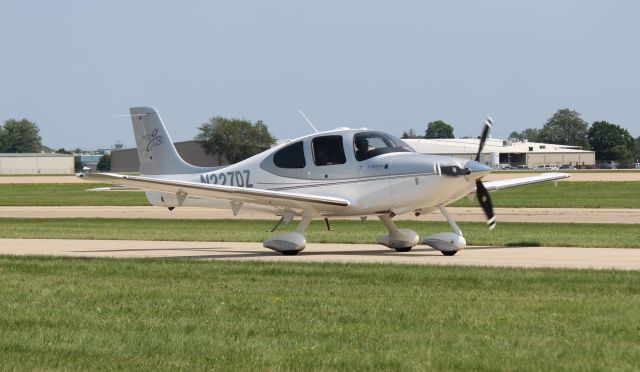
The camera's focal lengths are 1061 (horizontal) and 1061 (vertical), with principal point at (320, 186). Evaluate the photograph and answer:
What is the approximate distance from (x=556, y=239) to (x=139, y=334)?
52.4 ft

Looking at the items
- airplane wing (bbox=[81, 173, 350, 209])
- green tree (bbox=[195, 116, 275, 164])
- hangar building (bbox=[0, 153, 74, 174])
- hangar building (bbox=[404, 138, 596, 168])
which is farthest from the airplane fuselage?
hangar building (bbox=[0, 153, 74, 174])

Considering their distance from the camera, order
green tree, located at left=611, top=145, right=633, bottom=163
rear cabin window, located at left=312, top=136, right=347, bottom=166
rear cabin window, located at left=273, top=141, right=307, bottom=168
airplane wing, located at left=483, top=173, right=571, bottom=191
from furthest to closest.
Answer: green tree, located at left=611, top=145, right=633, bottom=163
airplane wing, located at left=483, top=173, right=571, bottom=191
rear cabin window, located at left=273, top=141, right=307, bottom=168
rear cabin window, located at left=312, top=136, right=347, bottom=166

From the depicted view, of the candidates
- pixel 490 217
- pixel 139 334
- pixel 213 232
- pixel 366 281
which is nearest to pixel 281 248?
pixel 490 217

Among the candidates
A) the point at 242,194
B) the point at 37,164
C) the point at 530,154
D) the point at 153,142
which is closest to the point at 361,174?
the point at 242,194

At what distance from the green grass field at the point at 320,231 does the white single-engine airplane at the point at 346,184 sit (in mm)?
2862

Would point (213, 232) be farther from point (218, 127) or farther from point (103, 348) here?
point (218, 127)

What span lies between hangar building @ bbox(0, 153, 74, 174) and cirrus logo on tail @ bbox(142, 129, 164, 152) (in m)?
149

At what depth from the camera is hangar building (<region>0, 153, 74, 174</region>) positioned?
171 meters

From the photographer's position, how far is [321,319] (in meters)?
12.3

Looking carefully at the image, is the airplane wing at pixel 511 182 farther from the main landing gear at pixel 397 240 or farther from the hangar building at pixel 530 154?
the hangar building at pixel 530 154

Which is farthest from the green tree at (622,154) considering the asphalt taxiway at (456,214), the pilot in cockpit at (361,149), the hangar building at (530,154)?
the pilot in cockpit at (361,149)

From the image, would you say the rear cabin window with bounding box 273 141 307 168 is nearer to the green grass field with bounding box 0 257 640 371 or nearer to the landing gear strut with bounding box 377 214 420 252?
→ the landing gear strut with bounding box 377 214 420 252

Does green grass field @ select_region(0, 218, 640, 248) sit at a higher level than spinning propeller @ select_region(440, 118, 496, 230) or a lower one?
lower

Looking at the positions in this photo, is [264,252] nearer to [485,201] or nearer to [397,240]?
[397,240]
